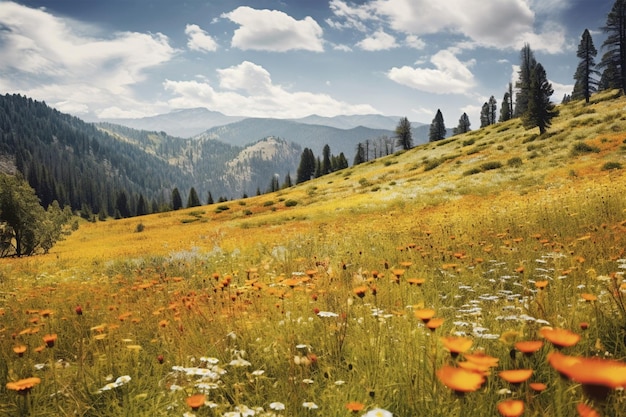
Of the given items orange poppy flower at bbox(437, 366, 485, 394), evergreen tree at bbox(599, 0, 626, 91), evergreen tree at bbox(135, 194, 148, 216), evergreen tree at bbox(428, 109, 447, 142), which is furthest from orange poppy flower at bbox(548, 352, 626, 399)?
evergreen tree at bbox(135, 194, 148, 216)

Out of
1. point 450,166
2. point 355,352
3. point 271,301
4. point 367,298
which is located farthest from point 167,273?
point 450,166

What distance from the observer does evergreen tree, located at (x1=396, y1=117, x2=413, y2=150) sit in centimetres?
8378

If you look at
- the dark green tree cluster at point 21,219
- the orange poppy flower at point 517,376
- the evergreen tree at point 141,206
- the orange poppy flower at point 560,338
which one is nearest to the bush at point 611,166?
the orange poppy flower at point 560,338

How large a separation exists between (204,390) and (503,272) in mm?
5420

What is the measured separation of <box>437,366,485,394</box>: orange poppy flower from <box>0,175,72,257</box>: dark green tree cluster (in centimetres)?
3610

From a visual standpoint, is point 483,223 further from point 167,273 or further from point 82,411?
point 82,411

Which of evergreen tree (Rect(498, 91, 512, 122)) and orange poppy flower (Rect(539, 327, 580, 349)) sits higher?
evergreen tree (Rect(498, 91, 512, 122))

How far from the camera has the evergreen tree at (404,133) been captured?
8378cm

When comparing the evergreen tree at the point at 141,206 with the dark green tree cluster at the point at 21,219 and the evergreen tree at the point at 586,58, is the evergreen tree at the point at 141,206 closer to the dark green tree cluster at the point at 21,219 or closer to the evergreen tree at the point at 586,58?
the dark green tree cluster at the point at 21,219

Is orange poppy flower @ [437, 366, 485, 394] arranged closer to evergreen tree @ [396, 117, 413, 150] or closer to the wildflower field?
the wildflower field

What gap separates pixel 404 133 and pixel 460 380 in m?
89.2

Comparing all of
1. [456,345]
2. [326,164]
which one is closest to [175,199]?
[326,164]

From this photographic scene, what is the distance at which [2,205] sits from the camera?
28.2m

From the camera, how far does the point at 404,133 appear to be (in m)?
85.8
